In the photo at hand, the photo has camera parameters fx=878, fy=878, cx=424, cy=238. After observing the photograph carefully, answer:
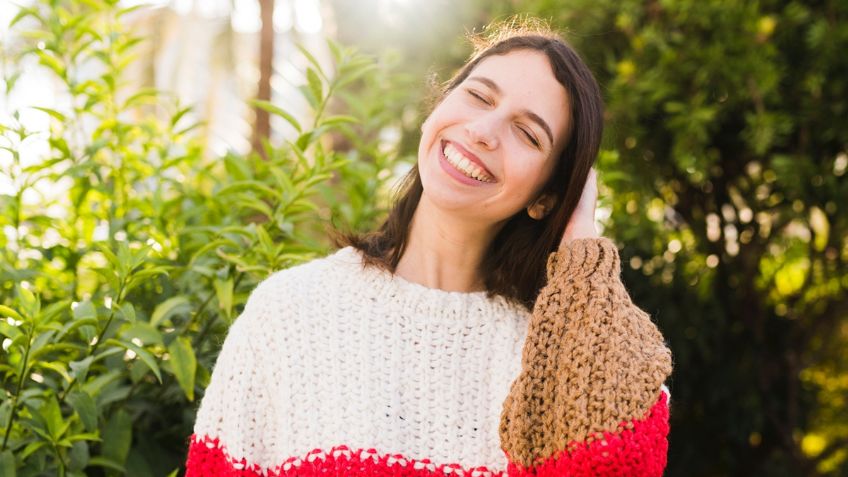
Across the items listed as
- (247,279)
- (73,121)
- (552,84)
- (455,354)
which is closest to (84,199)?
(73,121)

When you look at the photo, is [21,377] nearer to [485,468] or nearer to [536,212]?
[485,468]

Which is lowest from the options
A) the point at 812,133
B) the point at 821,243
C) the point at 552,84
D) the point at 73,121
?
the point at 821,243

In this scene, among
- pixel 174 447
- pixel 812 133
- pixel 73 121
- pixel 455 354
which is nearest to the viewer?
pixel 455 354

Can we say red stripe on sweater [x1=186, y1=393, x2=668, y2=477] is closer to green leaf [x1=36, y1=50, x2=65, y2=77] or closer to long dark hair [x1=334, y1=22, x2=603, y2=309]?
long dark hair [x1=334, y1=22, x2=603, y2=309]

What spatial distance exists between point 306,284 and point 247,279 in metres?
0.37

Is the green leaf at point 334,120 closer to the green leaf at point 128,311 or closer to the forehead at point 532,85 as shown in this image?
the forehead at point 532,85

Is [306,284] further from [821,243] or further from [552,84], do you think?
[821,243]

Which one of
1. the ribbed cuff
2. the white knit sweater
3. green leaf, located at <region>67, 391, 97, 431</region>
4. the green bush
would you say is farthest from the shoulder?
the ribbed cuff

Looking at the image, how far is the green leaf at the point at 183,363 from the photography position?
1782mm

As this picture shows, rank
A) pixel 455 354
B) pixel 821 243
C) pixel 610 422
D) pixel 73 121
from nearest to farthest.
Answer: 1. pixel 610 422
2. pixel 455 354
3. pixel 73 121
4. pixel 821 243

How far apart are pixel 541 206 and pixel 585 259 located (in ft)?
0.78

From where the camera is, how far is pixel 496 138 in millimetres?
1801

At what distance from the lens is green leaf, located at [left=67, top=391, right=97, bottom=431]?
5.60 feet

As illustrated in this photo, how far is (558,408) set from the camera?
65.8 inches
